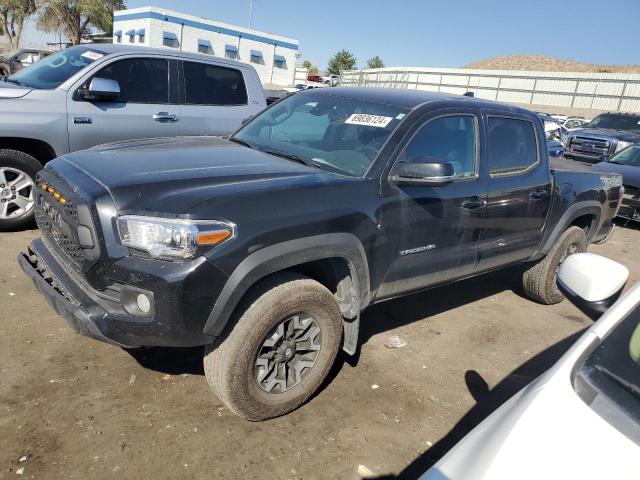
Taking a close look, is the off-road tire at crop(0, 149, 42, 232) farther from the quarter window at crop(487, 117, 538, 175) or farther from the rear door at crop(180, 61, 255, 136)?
the quarter window at crop(487, 117, 538, 175)

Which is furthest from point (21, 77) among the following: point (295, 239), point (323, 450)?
point (323, 450)

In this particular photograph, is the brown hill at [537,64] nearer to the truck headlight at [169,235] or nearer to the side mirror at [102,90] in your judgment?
the side mirror at [102,90]

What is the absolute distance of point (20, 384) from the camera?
9.83ft

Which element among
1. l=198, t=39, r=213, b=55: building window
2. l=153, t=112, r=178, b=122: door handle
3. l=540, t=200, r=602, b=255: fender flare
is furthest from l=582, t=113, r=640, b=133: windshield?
l=198, t=39, r=213, b=55: building window

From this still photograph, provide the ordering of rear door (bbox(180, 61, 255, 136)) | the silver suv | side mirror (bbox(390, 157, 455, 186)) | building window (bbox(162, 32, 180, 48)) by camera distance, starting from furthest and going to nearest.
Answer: building window (bbox(162, 32, 180, 48))
rear door (bbox(180, 61, 255, 136))
the silver suv
side mirror (bbox(390, 157, 455, 186))

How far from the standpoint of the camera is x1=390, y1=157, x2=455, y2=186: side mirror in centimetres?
302

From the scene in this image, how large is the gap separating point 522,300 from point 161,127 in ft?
14.2

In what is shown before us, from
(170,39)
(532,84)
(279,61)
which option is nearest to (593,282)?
(532,84)

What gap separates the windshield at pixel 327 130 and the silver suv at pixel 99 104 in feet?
6.87

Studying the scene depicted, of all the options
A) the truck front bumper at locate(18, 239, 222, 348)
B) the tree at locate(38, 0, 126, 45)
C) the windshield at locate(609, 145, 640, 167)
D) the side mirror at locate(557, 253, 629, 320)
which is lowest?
the truck front bumper at locate(18, 239, 222, 348)

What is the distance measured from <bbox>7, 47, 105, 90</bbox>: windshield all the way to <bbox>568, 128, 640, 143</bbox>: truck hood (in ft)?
43.7

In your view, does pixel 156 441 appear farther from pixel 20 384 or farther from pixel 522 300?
pixel 522 300

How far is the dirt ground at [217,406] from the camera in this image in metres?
2.57

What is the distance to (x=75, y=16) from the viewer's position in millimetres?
44594
